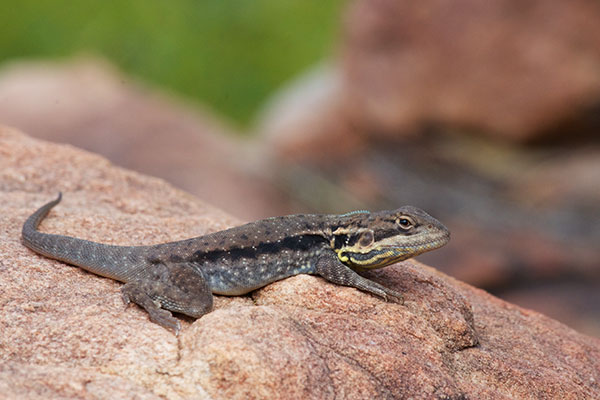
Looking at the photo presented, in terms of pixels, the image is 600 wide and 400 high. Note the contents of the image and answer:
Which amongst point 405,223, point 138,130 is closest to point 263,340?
point 405,223

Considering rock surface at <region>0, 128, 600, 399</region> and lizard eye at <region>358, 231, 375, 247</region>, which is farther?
lizard eye at <region>358, 231, 375, 247</region>

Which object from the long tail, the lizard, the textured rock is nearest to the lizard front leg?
the lizard

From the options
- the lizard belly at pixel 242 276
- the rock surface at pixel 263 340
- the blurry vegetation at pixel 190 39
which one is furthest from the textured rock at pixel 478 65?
the lizard belly at pixel 242 276

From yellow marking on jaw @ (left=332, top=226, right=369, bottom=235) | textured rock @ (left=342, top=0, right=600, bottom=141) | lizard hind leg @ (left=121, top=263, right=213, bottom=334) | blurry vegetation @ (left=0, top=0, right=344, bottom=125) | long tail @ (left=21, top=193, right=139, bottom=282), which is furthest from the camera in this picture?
blurry vegetation @ (left=0, top=0, right=344, bottom=125)

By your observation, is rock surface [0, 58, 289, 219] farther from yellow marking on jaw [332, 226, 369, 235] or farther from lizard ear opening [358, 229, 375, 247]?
lizard ear opening [358, 229, 375, 247]

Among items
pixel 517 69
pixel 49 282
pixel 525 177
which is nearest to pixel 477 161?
pixel 525 177

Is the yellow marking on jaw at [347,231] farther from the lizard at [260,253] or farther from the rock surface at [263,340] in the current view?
the rock surface at [263,340]
